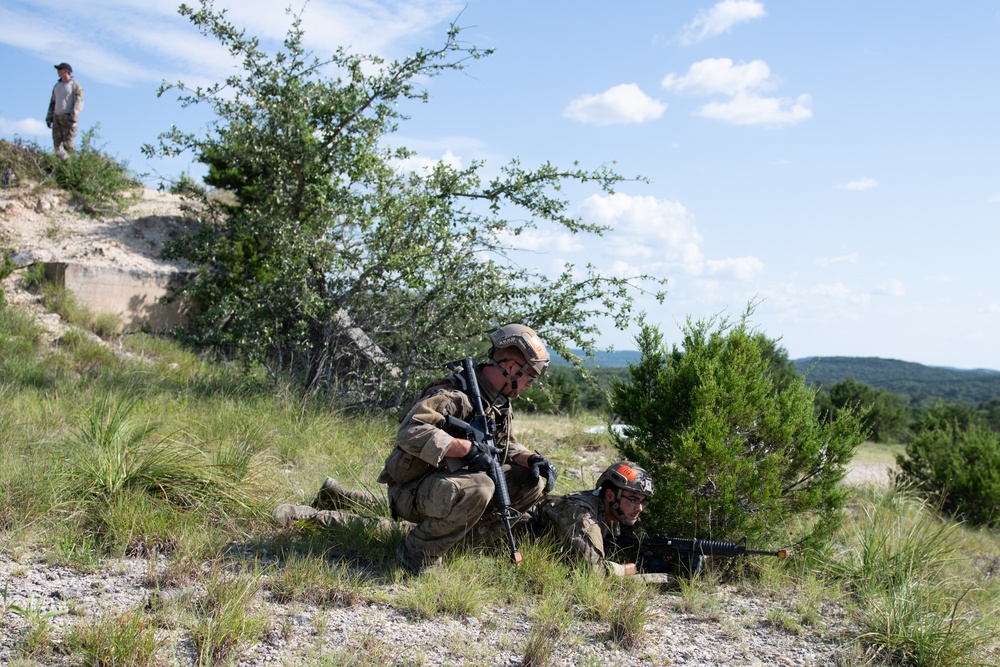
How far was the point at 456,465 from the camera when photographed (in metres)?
3.95

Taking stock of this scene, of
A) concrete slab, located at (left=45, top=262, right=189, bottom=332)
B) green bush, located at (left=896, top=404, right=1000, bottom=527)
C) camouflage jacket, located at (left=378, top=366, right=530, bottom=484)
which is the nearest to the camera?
camouflage jacket, located at (left=378, top=366, right=530, bottom=484)

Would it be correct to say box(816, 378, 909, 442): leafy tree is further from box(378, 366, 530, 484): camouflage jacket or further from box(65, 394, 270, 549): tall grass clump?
box(65, 394, 270, 549): tall grass clump

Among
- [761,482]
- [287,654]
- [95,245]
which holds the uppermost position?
[95,245]

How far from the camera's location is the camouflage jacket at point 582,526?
409 centimetres

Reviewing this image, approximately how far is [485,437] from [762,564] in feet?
5.93

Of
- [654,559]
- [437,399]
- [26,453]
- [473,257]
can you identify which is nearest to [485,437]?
→ [437,399]

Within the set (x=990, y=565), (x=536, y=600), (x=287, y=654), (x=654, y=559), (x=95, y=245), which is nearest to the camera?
(x=287, y=654)

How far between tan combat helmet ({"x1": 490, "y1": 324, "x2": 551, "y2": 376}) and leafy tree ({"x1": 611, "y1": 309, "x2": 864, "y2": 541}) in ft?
3.26

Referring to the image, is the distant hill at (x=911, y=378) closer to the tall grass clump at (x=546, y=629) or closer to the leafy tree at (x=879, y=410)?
the leafy tree at (x=879, y=410)

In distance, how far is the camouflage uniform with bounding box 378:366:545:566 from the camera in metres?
3.81

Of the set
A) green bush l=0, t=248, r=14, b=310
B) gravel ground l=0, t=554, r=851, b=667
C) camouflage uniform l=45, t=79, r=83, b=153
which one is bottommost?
gravel ground l=0, t=554, r=851, b=667

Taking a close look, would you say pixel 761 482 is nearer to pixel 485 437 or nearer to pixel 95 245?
pixel 485 437

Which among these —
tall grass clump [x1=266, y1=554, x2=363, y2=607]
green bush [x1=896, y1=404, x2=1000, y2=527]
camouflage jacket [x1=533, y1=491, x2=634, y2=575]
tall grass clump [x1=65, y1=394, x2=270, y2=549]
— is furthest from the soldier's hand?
green bush [x1=896, y1=404, x2=1000, y2=527]

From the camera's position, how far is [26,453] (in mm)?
4625
